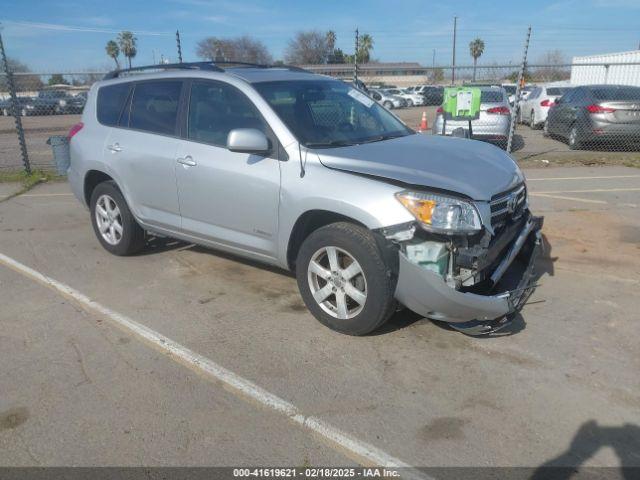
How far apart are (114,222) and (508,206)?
12.7 feet

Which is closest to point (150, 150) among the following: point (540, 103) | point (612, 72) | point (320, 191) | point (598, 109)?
point (320, 191)

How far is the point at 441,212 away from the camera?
325cm

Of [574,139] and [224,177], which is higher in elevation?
[224,177]

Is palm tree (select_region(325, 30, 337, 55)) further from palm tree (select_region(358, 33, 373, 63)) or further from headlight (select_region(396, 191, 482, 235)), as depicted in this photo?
headlight (select_region(396, 191, 482, 235))

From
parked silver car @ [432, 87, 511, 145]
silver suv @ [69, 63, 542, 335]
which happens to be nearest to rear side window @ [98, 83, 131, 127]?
silver suv @ [69, 63, 542, 335]

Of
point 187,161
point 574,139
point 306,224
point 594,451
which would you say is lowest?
point 594,451

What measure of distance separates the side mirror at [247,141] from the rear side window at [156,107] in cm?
116

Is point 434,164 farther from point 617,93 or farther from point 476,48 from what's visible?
point 476,48

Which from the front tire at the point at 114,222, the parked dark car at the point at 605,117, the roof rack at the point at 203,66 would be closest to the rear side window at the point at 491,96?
the parked dark car at the point at 605,117

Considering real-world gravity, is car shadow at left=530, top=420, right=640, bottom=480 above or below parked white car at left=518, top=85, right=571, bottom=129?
below

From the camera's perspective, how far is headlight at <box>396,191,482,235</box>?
323 centimetres

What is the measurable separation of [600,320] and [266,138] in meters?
2.83

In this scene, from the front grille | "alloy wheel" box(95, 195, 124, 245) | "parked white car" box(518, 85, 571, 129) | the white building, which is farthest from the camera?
the white building

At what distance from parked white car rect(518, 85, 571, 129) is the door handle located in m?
15.1
